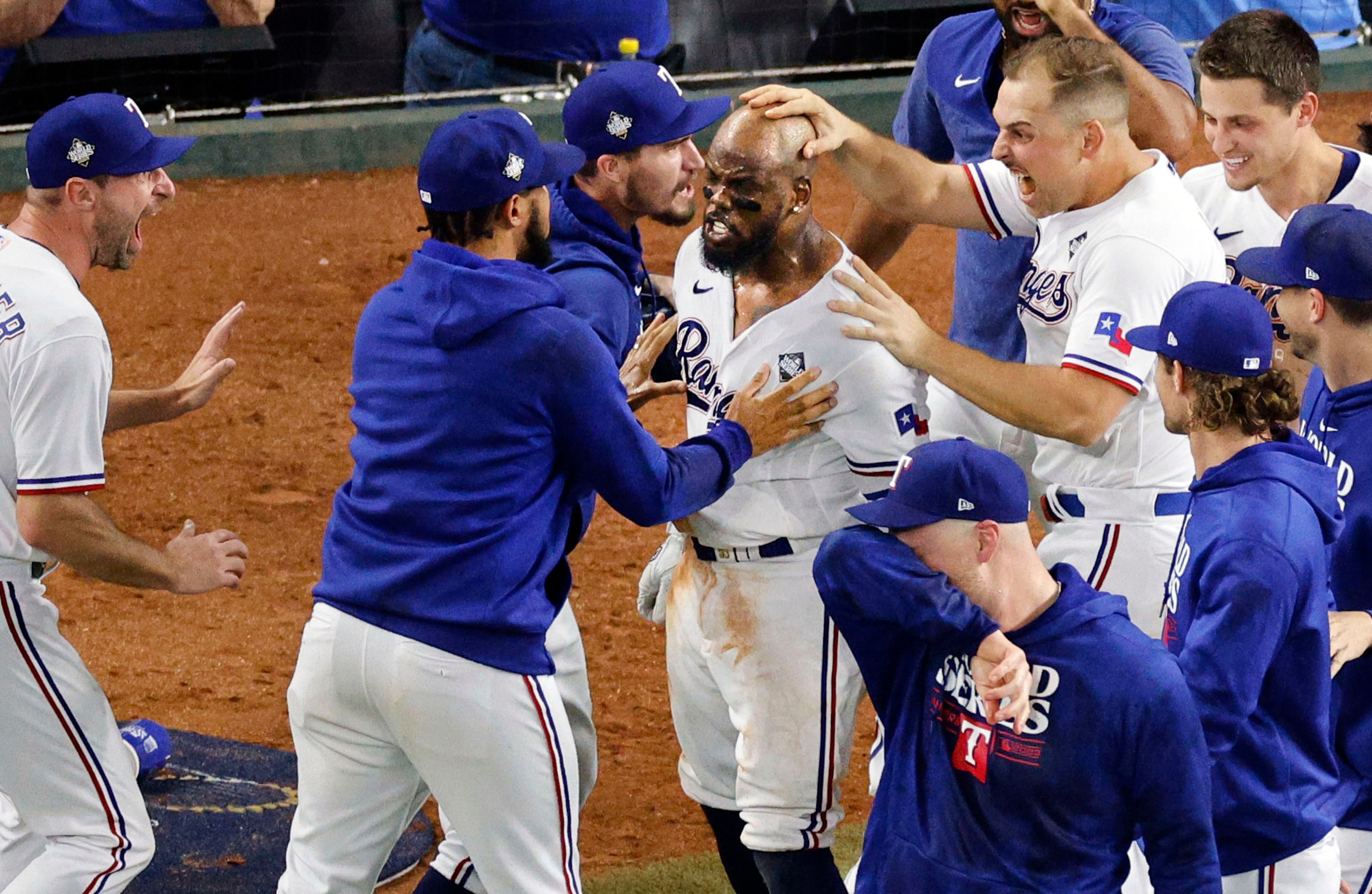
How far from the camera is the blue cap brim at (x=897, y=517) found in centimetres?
282

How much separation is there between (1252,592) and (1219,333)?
0.48 m

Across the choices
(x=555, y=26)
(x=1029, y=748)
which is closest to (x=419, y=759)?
(x=1029, y=748)

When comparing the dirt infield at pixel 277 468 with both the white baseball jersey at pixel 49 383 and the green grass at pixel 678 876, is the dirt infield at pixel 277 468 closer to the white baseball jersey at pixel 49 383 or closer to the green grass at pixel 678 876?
the green grass at pixel 678 876

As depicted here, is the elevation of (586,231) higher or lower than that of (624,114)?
lower

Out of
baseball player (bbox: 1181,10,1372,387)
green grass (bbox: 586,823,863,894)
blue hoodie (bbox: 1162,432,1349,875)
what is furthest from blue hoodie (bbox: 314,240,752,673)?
baseball player (bbox: 1181,10,1372,387)

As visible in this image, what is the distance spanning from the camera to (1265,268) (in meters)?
3.59

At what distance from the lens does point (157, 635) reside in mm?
5777

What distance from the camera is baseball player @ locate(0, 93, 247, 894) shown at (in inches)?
141

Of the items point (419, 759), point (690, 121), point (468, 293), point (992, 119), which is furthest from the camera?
point (992, 119)

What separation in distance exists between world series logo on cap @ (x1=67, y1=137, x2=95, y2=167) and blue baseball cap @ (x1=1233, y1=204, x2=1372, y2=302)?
8.36 feet

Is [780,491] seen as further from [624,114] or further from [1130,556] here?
[624,114]

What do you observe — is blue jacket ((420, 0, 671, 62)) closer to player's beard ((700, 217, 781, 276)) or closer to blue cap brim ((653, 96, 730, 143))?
blue cap brim ((653, 96, 730, 143))

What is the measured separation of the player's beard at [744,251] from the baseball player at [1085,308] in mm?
189

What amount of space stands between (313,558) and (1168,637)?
12.4ft
